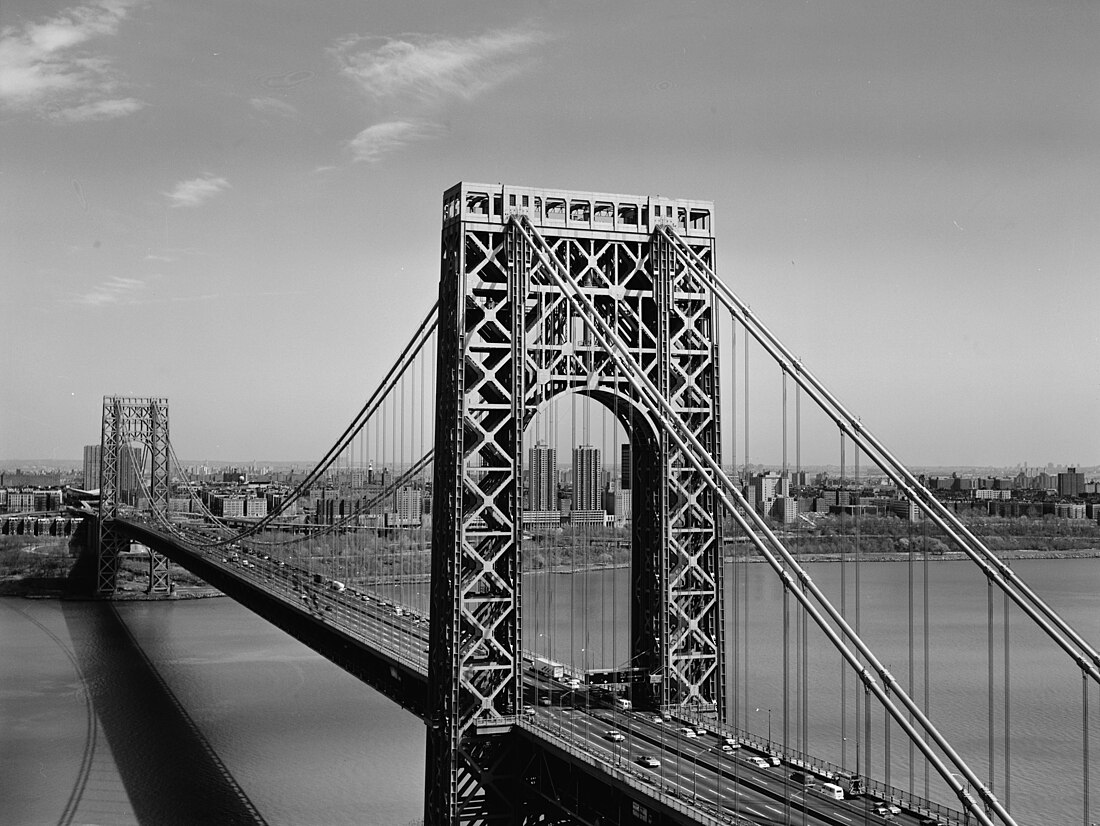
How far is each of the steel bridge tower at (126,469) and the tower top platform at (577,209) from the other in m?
52.7

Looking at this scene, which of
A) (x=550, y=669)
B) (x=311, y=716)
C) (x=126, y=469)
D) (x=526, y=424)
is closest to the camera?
(x=526, y=424)

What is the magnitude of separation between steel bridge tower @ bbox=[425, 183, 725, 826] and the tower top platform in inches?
0.9

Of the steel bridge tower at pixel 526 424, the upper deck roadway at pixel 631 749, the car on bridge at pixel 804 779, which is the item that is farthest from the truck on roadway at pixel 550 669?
the car on bridge at pixel 804 779

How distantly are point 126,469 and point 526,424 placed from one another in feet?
218

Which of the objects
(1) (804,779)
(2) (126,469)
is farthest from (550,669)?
(2) (126,469)

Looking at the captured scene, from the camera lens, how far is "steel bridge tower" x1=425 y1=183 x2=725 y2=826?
17297 millimetres

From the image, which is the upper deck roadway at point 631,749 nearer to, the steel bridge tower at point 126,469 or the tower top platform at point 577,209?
the tower top platform at point 577,209

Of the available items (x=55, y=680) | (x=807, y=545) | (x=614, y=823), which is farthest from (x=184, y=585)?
(x=614, y=823)

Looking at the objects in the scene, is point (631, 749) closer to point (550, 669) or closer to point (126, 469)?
point (550, 669)

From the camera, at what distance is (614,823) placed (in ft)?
45.7

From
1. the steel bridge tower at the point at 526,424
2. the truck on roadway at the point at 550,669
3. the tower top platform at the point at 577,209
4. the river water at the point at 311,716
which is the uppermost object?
the tower top platform at the point at 577,209

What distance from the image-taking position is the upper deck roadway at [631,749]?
1253 centimetres

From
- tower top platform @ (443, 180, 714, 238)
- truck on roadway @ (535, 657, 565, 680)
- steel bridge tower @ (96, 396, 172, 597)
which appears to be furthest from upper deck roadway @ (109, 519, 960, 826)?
steel bridge tower @ (96, 396, 172, 597)

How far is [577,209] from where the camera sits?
18.4m
